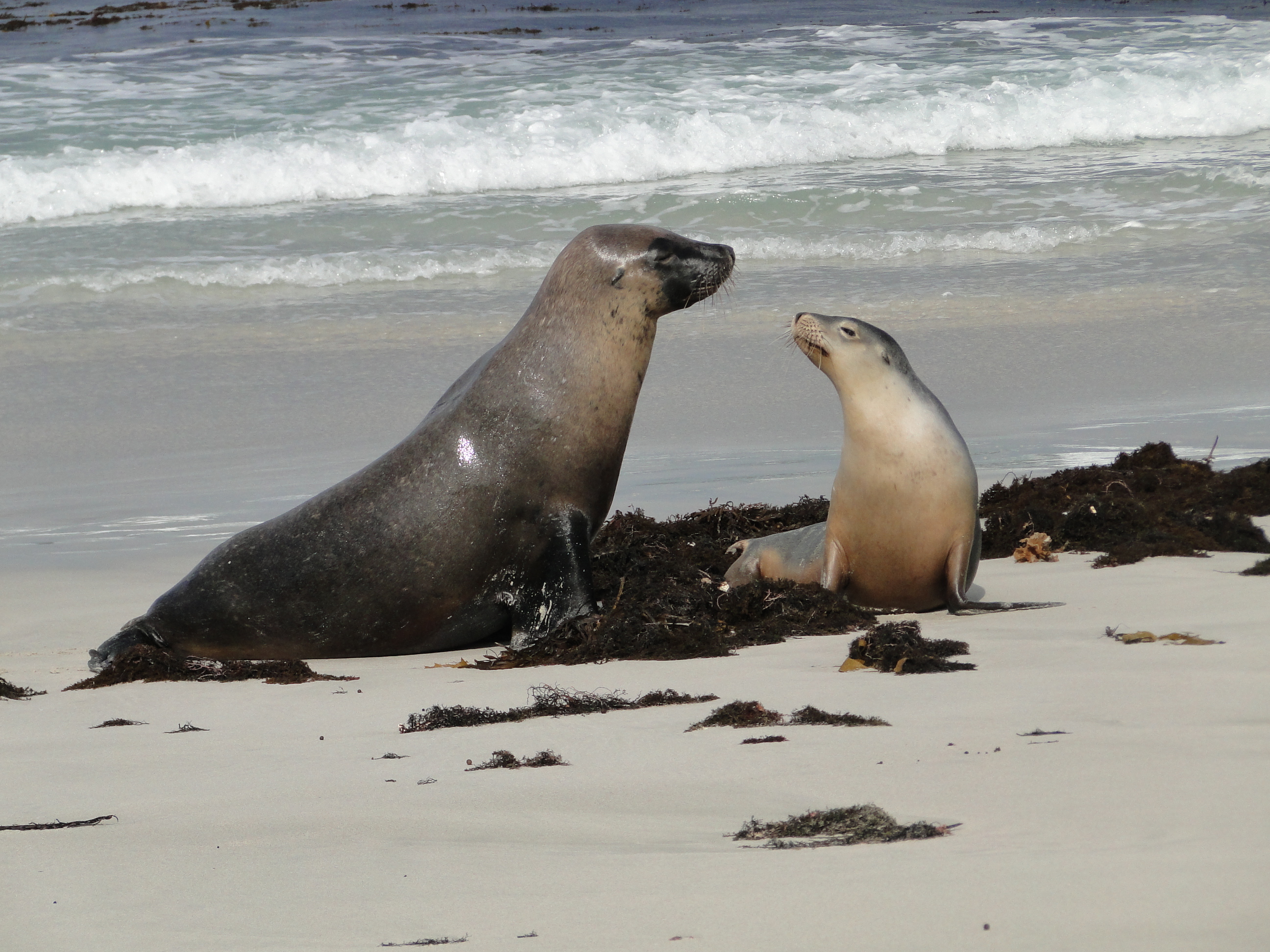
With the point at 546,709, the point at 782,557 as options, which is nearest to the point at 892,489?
the point at 782,557

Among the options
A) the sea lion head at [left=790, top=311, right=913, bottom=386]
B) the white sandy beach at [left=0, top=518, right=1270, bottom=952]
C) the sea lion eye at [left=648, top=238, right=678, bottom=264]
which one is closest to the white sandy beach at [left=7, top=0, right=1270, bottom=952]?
the white sandy beach at [left=0, top=518, right=1270, bottom=952]

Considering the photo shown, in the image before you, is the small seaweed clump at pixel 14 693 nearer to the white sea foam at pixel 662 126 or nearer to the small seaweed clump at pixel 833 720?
the small seaweed clump at pixel 833 720

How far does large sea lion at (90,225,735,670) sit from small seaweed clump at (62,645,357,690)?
33cm

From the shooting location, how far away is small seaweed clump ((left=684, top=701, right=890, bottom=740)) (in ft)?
11.3

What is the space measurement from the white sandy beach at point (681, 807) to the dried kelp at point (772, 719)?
55 mm

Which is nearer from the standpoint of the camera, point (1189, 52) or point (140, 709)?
point (140, 709)

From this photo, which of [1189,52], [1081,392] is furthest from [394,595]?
[1189,52]

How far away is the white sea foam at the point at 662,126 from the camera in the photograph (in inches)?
687

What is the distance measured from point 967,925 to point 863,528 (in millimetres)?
3398

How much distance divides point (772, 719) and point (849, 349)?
7.56 feet

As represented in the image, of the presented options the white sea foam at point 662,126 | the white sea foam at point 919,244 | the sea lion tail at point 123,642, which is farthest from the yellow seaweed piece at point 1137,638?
the white sea foam at point 662,126

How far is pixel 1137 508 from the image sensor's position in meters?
6.27

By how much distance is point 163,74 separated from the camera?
71.6 feet

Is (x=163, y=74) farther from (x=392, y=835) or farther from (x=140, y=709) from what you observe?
(x=392, y=835)
